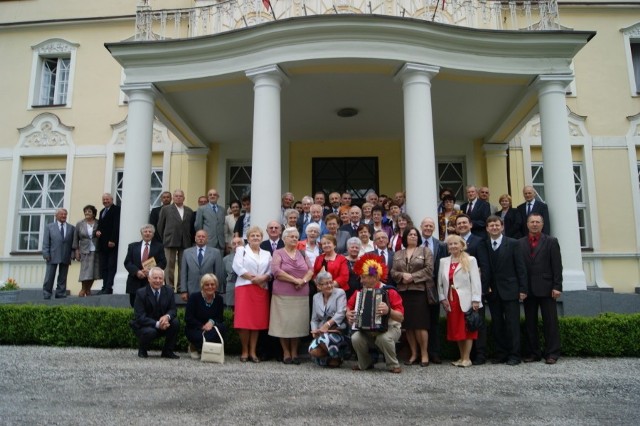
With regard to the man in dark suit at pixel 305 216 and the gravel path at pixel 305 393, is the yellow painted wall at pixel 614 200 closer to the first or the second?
the gravel path at pixel 305 393

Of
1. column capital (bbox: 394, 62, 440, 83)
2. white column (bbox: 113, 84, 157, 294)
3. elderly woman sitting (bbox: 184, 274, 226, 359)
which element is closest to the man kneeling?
elderly woman sitting (bbox: 184, 274, 226, 359)

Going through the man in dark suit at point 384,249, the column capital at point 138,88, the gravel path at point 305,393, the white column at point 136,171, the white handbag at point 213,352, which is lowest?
the gravel path at point 305,393

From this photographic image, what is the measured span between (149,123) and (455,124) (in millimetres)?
6691

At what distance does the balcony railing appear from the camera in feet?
31.5

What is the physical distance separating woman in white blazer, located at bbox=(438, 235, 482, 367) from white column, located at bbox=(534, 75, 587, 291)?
2.73 m

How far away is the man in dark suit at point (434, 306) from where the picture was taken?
6766 mm

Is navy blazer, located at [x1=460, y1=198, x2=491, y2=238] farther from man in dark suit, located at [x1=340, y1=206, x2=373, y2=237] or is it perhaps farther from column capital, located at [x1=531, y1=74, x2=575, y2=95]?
column capital, located at [x1=531, y1=74, x2=575, y2=95]

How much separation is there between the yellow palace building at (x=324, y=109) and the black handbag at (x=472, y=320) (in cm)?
216

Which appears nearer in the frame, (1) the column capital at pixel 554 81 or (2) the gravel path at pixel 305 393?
(2) the gravel path at pixel 305 393

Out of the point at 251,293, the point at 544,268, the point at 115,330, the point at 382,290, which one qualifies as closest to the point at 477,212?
the point at 544,268

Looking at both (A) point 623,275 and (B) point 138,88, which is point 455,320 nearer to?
(B) point 138,88

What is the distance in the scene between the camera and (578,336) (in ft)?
23.1

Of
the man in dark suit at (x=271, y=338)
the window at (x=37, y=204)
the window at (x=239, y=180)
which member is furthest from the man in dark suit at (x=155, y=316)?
the window at (x=37, y=204)

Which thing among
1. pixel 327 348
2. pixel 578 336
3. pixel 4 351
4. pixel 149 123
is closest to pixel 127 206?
pixel 149 123
